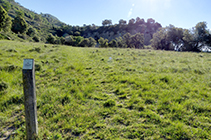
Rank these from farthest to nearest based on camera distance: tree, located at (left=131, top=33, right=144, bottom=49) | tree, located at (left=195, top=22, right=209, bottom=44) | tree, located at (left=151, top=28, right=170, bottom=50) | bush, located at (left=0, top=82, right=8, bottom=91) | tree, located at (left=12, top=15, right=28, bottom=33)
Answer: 1. tree, located at (left=131, top=33, right=144, bottom=49)
2. tree, located at (left=12, top=15, right=28, bottom=33)
3. tree, located at (left=151, top=28, right=170, bottom=50)
4. tree, located at (left=195, top=22, right=209, bottom=44)
5. bush, located at (left=0, top=82, right=8, bottom=91)

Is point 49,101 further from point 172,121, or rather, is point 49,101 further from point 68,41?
point 68,41

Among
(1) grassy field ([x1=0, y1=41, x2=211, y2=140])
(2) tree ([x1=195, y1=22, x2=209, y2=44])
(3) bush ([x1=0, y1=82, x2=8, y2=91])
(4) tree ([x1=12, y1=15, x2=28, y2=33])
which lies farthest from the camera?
(4) tree ([x1=12, y1=15, x2=28, y2=33])

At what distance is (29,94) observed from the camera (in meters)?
3.05

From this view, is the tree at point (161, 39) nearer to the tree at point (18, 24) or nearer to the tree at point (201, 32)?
the tree at point (201, 32)

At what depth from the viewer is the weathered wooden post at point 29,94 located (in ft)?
9.59

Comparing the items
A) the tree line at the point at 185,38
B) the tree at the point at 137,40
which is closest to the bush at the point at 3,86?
the tree line at the point at 185,38

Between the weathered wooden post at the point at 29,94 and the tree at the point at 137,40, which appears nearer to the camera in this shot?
the weathered wooden post at the point at 29,94

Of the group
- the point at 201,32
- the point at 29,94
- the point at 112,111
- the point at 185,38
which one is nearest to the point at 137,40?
the point at 185,38

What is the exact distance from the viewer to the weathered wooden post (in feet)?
9.59

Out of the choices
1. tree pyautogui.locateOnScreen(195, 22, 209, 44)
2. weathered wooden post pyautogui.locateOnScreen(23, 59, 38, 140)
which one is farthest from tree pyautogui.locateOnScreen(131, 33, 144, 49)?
weathered wooden post pyautogui.locateOnScreen(23, 59, 38, 140)

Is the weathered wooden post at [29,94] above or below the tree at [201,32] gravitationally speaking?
below

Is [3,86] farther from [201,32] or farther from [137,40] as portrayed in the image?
[137,40]

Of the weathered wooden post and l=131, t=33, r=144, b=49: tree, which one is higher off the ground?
l=131, t=33, r=144, b=49: tree

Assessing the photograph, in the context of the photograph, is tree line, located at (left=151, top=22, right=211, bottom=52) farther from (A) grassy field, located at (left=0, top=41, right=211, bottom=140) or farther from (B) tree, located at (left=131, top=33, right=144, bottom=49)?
(A) grassy field, located at (left=0, top=41, right=211, bottom=140)
